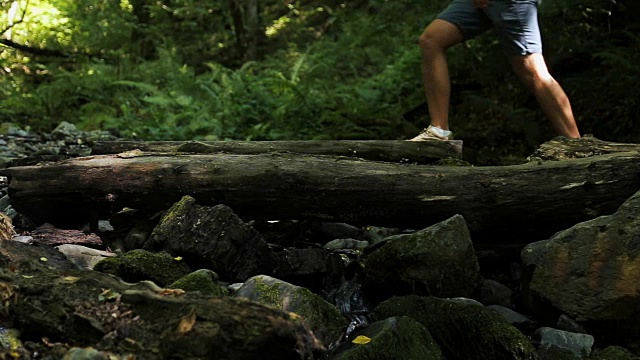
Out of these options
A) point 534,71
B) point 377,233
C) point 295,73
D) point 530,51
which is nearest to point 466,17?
point 530,51

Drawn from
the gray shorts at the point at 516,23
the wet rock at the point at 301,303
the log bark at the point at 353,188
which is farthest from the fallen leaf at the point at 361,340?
the gray shorts at the point at 516,23

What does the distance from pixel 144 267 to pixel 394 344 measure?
1.24m

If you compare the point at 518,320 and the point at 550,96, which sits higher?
the point at 550,96

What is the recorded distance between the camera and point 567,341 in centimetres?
292

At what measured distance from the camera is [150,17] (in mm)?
14562

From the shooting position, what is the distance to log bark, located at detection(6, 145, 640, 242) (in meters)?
3.56

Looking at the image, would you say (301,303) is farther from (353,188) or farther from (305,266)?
(353,188)

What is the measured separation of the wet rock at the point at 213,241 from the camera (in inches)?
131

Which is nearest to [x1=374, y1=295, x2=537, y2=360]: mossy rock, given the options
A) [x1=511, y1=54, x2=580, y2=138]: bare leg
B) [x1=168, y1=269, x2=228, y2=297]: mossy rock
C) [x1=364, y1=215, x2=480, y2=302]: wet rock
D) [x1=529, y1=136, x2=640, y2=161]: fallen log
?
[x1=364, y1=215, x2=480, y2=302]: wet rock

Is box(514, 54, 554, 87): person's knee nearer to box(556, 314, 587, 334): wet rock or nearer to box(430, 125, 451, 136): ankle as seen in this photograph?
box(430, 125, 451, 136): ankle

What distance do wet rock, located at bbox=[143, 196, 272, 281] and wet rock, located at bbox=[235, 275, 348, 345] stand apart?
0.48 metres

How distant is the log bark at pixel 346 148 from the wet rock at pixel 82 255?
4.41ft

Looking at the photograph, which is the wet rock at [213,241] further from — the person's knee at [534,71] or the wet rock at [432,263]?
the person's knee at [534,71]

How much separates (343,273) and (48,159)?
253 cm
